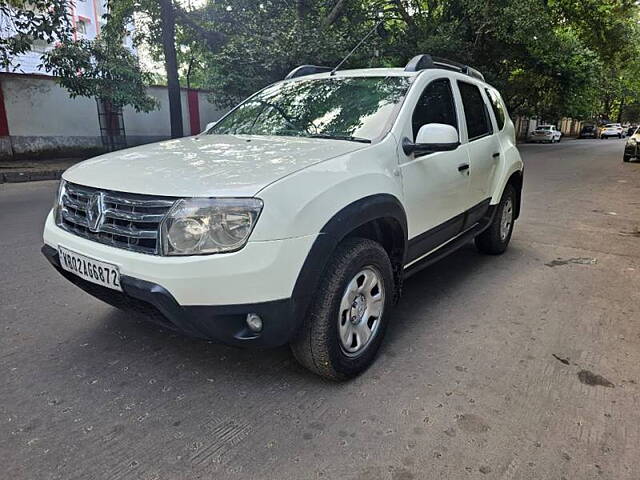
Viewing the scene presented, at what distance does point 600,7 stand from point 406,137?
64.9 feet

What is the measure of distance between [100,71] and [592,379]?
13.1m

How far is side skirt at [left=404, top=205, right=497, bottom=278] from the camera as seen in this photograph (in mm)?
3186

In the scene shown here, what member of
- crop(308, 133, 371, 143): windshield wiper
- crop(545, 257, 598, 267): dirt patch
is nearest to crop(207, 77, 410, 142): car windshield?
crop(308, 133, 371, 143): windshield wiper

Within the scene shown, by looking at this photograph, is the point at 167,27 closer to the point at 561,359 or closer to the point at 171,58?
the point at 171,58

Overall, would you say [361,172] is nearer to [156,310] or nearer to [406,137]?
[406,137]

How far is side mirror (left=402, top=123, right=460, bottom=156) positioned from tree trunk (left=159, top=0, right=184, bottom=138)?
11.5m

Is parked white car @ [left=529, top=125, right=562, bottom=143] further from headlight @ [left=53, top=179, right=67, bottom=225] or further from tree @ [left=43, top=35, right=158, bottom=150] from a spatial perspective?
headlight @ [left=53, top=179, right=67, bottom=225]

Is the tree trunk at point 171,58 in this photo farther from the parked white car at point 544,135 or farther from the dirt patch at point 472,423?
the parked white car at point 544,135

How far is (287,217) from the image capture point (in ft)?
6.75

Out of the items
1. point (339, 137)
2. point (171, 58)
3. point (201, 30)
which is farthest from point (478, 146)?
point (201, 30)

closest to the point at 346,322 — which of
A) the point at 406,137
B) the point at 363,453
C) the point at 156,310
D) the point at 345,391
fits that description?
the point at 345,391

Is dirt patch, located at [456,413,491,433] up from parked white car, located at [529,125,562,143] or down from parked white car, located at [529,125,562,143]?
up

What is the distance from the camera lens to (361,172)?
2475mm

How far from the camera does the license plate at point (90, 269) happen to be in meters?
2.20
